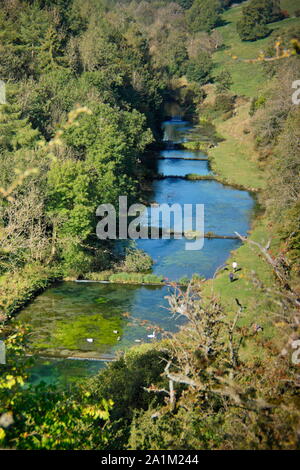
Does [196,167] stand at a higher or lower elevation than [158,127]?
lower

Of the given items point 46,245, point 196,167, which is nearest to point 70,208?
point 46,245

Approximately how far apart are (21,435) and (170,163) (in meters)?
53.2

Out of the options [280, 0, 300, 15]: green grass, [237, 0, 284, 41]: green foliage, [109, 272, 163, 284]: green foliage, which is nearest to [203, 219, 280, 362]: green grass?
[109, 272, 163, 284]: green foliage

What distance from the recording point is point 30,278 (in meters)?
30.1

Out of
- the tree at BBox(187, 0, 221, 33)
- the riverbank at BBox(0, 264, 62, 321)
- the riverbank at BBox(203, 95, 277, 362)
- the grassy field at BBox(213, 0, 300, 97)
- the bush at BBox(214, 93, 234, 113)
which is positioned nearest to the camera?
the riverbank at BBox(203, 95, 277, 362)

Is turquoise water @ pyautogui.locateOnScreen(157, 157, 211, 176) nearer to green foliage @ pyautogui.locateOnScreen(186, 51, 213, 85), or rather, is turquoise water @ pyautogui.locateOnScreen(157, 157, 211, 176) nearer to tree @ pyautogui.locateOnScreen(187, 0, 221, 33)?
green foliage @ pyautogui.locateOnScreen(186, 51, 213, 85)

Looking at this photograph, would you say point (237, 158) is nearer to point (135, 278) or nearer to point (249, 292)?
point (135, 278)

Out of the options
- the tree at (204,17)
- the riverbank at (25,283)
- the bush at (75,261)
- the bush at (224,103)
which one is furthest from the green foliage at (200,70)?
the riverbank at (25,283)

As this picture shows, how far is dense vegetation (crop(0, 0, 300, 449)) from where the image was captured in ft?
32.8

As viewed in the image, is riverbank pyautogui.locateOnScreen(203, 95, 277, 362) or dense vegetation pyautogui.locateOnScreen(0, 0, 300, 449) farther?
riverbank pyautogui.locateOnScreen(203, 95, 277, 362)

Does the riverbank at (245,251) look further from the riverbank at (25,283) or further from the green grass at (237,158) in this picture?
the riverbank at (25,283)

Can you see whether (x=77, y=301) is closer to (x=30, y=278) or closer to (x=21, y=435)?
(x=30, y=278)

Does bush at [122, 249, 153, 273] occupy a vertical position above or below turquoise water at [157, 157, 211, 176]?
below

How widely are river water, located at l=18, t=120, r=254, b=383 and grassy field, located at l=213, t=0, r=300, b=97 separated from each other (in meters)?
50.1
